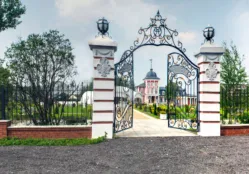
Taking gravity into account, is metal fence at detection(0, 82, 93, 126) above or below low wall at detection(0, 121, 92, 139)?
above

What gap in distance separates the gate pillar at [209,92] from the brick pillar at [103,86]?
3433 millimetres

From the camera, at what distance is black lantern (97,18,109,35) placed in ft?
25.9

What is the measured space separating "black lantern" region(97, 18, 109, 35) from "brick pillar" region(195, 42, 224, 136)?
370 centimetres

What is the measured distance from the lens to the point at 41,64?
32.8 ft

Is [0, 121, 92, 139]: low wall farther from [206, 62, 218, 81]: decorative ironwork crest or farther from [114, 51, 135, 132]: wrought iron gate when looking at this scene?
[206, 62, 218, 81]: decorative ironwork crest

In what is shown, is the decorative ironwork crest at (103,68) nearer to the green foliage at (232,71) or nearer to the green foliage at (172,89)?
the green foliage at (172,89)

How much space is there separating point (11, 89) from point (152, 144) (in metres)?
5.55

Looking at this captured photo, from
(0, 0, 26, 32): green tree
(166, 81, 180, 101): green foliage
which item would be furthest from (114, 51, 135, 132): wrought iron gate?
(0, 0, 26, 32): green tree

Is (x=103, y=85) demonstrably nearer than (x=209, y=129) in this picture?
Yes

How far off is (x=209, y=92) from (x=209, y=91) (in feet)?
0.13

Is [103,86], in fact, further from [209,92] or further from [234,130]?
[234,130]

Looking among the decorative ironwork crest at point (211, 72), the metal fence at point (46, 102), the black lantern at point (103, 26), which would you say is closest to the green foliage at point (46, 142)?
the metal fence at point (46, 102)

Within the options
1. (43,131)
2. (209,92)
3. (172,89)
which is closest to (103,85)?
(43,131)

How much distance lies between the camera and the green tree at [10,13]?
14984mm
